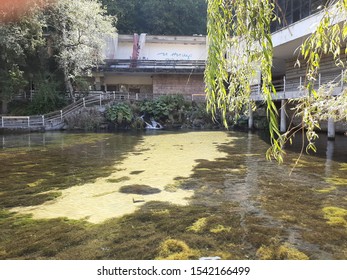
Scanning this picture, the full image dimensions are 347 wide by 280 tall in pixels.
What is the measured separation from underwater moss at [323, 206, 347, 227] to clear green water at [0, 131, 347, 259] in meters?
0.02

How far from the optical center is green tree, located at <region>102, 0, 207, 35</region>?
40188mm

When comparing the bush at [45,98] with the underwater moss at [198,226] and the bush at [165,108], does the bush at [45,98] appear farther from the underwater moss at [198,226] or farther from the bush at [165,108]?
the underwater moss at [198,226]

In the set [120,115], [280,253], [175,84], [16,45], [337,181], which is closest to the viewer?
[280,253]

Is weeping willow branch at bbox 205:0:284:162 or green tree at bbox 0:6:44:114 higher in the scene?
green tree at bbox 0:6:44:114

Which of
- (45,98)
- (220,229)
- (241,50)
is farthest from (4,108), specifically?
(241,50)

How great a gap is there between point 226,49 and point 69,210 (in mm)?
3823

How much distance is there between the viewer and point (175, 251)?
151 inches

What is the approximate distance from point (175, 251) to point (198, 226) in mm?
845

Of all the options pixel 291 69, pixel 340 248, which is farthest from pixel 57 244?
pixel 291 69

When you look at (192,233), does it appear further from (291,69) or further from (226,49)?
(291,69)

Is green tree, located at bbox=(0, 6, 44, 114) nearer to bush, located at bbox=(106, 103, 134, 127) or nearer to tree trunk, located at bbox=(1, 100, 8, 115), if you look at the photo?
tree trunk, located at bbox=(1, 100, 8, 115)

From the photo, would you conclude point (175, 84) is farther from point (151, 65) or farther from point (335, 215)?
point (335, 215)

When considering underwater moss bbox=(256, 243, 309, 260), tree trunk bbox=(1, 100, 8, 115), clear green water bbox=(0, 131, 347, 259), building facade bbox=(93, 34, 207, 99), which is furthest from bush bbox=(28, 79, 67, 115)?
underwater moss bbox=(256, 243, 309, 260)

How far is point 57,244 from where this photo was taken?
402 cm
